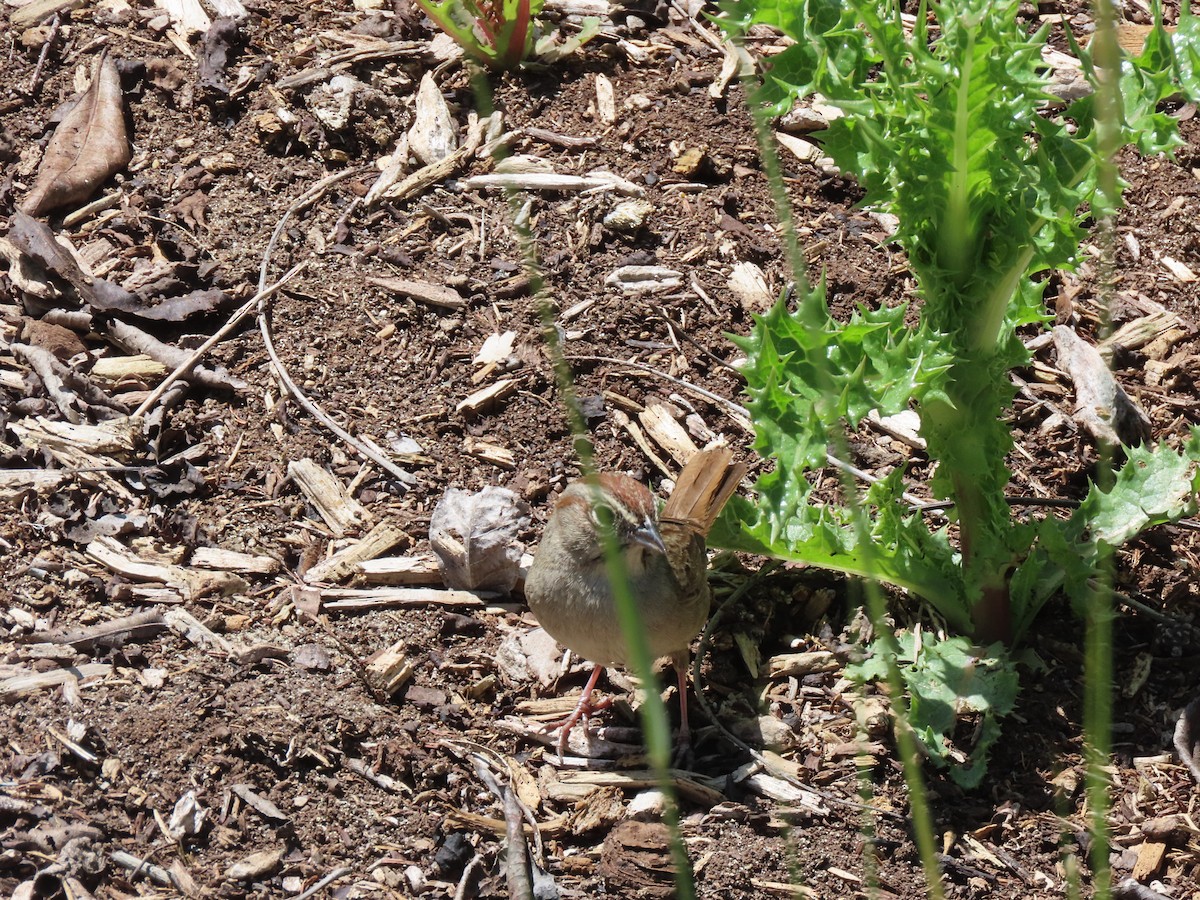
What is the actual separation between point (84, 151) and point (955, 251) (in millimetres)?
4052

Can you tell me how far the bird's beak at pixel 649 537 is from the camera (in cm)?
421

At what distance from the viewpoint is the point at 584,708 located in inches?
179

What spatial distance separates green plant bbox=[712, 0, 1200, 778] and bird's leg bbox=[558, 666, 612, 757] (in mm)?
908

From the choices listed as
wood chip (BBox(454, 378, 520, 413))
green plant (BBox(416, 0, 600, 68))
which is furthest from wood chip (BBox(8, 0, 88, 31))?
wood chip (BBox(454, 378, 520, 413))

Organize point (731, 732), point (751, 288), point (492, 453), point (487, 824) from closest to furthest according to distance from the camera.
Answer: point (487, 824) < point (731, 732) < point (492, 453) < point (751, 288)

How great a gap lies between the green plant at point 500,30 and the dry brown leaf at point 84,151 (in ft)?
5.03

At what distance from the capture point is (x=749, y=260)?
18.6 ft

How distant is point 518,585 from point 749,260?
6.06 feet

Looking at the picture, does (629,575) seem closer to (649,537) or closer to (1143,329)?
(649,537)

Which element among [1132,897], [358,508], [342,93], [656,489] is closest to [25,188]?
[342,93]

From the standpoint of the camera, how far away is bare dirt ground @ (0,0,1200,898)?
153 inches

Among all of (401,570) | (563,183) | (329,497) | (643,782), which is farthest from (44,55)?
(643,782)

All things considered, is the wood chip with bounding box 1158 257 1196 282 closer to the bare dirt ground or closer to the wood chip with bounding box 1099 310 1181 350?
the bare dirt ground

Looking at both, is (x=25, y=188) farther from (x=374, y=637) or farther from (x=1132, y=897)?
(x=1132, y=897)
